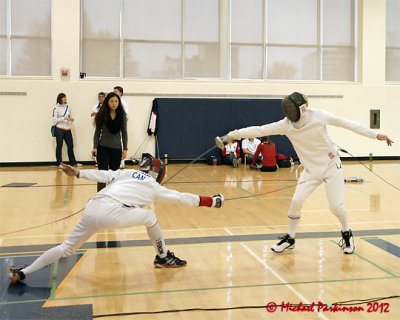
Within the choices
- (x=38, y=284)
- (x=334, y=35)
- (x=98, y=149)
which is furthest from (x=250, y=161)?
(x=38, y=284)

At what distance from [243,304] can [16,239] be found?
2.64 meters

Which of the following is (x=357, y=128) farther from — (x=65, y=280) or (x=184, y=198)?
(x=65, y=280)

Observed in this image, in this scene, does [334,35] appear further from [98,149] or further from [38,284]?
[38,284]

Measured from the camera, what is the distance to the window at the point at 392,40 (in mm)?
12508

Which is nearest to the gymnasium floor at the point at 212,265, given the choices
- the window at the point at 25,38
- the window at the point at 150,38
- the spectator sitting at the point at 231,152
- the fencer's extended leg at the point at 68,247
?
the fencer's extended leg at the point at 68,247

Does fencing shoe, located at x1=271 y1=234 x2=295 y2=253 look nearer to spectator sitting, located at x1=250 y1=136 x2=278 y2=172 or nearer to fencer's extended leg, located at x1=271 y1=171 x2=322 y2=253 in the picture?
fencer's extended leg, located at x1=271 y1=171 x2=322 y2=253

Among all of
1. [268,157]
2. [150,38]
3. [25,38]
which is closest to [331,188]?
[268,157]

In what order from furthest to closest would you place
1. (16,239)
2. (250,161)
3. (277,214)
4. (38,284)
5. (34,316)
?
(250,161)
(277,214)
(16,239)
(38,284)
(34,316)

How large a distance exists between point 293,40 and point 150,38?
12.8 ft

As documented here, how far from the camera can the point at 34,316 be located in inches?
106

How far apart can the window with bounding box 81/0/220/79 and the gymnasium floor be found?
562 centimetres

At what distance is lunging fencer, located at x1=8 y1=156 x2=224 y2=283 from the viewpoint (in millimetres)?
3180

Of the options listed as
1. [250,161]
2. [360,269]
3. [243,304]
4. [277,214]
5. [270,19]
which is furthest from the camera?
[270,19]

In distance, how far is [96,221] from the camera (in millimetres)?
3162
